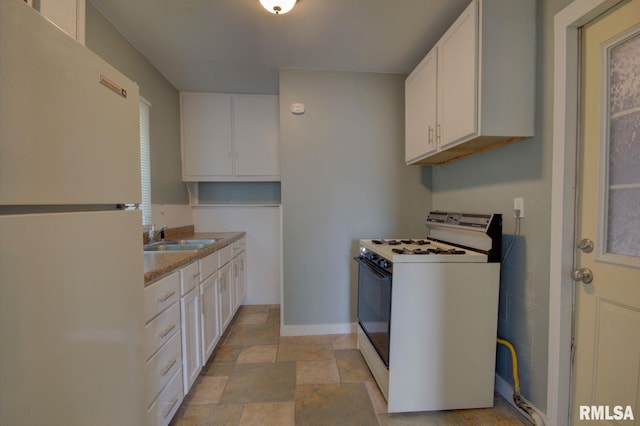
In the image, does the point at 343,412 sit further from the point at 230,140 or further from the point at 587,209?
the point at 230,140

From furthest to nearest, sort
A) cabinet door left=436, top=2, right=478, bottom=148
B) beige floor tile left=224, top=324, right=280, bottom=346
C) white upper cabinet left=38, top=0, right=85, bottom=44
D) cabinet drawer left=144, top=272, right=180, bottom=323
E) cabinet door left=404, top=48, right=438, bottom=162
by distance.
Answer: beige floor tile left=224, top=324, right=280, bottom=346 < cabinet door left=404, top=48, right=438, bottom=162 < cabinet door left=436, top=2, right=478, bottom=148 < cabinet drawer left=144, top=272, right=180, bottom=323 < white upper cabinet left=38, top=0, right=85, bottom=44

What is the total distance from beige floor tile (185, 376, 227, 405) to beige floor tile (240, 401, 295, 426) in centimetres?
25

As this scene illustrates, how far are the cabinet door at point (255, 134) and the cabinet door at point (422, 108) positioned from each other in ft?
5.12

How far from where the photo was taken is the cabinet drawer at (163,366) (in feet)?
3.99

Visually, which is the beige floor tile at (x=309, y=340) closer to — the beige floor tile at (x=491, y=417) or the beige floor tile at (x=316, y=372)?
the beige floor tile at (x=316, y=372)

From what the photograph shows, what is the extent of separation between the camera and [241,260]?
303cm

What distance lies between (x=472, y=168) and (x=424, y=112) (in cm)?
56

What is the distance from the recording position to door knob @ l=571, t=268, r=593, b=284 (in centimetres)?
123

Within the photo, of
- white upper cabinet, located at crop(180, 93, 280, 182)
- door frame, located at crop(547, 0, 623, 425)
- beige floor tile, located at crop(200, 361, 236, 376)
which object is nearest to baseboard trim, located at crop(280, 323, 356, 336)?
beige floor tile, located at crop(200, 361, 236, 376)

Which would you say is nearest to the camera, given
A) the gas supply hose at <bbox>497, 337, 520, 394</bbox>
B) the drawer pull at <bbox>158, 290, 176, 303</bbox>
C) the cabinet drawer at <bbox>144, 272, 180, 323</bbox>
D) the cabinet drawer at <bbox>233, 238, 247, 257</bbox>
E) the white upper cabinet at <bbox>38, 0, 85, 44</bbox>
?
the white upper cabinet at <bbox>38, 0, 85, 44</bbox>

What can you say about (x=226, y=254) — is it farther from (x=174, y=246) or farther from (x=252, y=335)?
(x=252, y=335)

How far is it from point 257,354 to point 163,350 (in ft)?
3.35

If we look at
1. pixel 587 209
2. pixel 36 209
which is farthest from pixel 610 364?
pixel 36 209

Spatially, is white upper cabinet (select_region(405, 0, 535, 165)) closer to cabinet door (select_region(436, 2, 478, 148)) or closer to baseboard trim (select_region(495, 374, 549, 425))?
cabinet door (select_region(436, 2, 478, 148))
